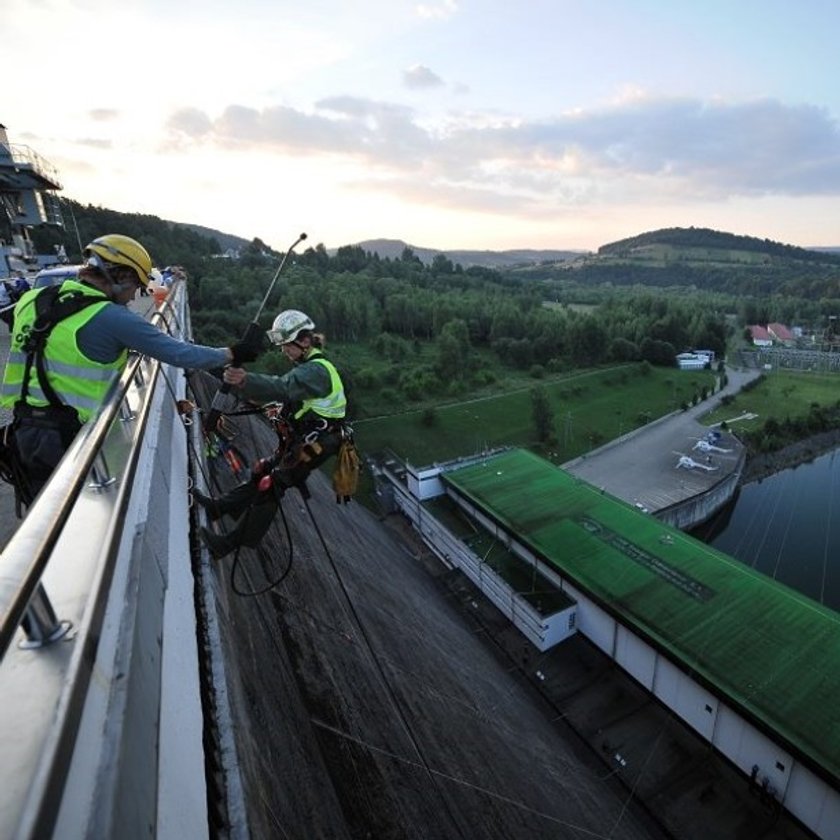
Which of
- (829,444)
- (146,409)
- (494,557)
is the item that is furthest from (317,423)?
(829,444)

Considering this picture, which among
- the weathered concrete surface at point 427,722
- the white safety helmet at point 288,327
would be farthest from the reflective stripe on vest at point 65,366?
the weathered concrete surface at point 427,722

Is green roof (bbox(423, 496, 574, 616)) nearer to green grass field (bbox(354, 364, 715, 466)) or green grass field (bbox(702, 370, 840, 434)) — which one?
green grass field (bbox(354, 364, 715, 466))

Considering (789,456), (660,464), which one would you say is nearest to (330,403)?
(660,464)

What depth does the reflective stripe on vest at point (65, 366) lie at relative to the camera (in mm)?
3438

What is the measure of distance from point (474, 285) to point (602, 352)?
5527 cm

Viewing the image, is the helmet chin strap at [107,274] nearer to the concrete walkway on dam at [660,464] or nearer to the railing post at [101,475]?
the railing post at [101,475]

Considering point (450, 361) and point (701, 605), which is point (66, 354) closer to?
point (701, 605)

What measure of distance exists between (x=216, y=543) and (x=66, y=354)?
2638mm

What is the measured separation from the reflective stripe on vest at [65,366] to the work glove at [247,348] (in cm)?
90

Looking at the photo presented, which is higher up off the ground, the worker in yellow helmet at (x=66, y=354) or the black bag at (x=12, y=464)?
the worker in yellow helmet at (x=66, y=354)

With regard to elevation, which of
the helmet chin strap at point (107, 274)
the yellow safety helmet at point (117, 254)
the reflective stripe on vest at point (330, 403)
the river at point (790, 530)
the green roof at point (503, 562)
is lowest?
the river at point (790, 530)

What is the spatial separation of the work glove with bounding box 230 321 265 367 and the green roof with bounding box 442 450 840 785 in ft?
50.9

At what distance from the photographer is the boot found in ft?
17.9

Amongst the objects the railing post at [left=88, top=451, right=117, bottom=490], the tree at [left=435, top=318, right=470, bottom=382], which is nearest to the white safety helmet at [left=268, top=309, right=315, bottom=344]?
the railing post at [left=88, top=451, right=117, bottom=490]
